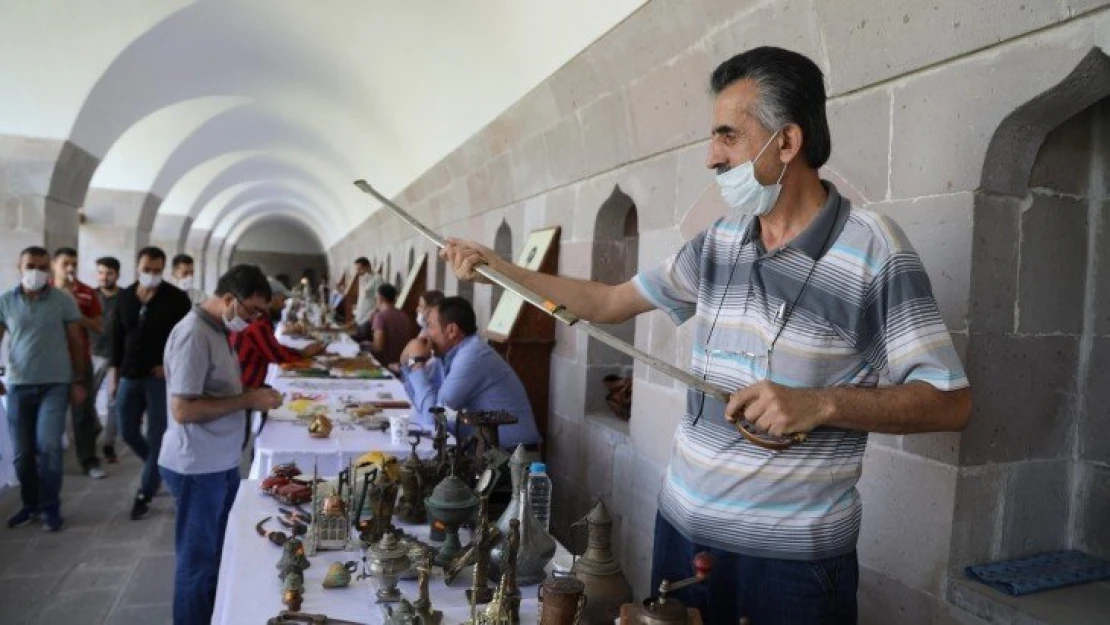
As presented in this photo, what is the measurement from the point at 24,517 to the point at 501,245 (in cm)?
450

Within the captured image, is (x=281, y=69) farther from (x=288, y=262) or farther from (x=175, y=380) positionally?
(x=288, y=262)

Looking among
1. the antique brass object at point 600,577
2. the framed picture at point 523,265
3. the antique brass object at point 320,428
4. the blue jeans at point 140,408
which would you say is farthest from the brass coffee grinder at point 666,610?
the blue jeans at point 140,408

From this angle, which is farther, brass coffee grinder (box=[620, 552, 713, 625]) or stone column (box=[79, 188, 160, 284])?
stone column (box=[79, 188, 160, 284])

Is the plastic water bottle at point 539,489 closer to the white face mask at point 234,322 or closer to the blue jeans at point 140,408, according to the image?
the white face mask at point 234,322

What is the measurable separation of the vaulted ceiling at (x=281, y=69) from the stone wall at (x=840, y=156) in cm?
50

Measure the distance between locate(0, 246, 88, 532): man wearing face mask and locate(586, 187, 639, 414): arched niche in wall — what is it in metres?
3.81

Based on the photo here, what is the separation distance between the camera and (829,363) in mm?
1712

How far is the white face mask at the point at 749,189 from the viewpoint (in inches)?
70.9

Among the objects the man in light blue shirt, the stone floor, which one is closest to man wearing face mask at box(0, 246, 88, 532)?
the stone floor

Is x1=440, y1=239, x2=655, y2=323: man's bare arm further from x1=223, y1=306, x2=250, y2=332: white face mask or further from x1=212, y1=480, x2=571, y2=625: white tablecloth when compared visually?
x1=223, y1=306, x2=250, y2=332: white face mask

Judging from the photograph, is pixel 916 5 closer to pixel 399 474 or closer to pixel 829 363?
pixel 829 363

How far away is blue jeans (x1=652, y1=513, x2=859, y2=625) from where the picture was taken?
1.76 meters

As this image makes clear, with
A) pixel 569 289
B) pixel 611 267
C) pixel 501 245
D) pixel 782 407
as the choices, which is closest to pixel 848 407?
pixel 782 407

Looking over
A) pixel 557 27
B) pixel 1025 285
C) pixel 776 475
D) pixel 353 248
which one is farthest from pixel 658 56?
pixel 353 248
